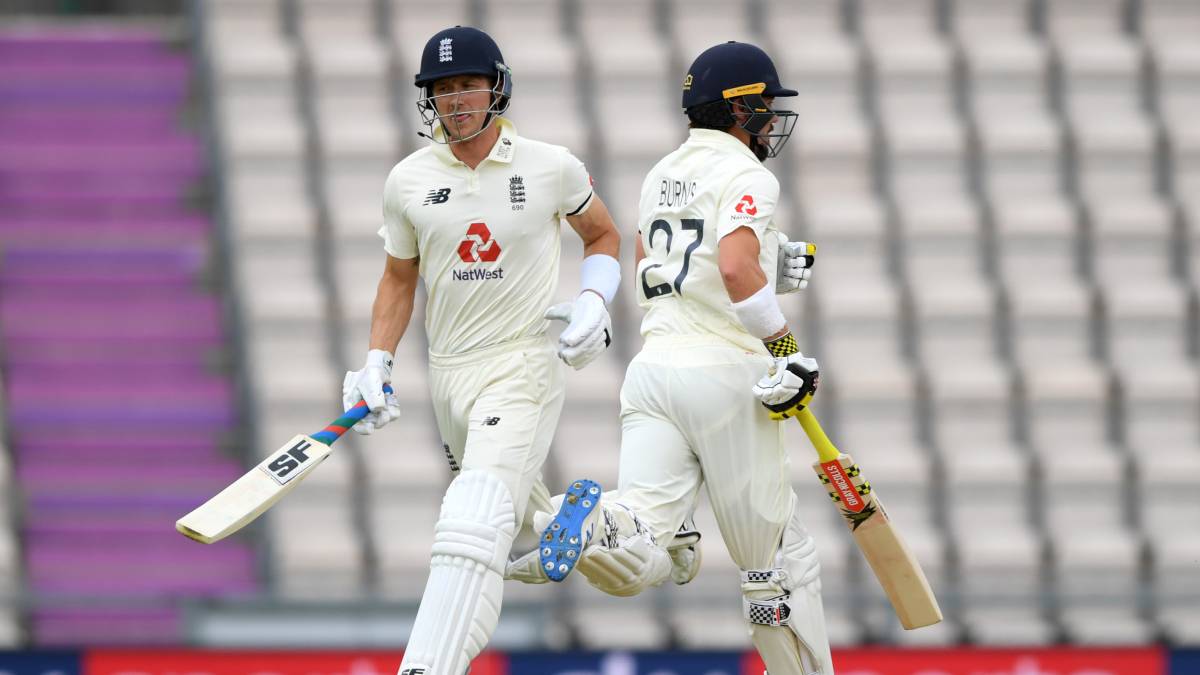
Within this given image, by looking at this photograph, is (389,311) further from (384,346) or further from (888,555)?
(888,555)

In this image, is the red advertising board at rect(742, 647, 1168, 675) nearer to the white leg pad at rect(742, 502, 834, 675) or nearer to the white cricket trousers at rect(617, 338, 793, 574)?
the white leg pad at rect(742, 502, 834, 675)

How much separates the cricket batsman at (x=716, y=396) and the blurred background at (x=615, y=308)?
2.76m

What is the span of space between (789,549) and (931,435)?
455 centimetres

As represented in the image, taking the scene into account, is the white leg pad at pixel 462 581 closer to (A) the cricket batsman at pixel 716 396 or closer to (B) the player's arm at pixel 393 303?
(A) the cricket batsman at pixel 716 396

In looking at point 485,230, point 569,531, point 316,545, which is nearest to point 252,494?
point 569,531

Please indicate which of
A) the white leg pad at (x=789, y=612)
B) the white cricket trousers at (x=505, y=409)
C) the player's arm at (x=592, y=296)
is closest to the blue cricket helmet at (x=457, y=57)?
the player's arm at (x=592, y=296)

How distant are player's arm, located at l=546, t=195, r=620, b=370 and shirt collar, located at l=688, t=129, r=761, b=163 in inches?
13.5

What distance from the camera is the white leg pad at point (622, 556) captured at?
5273mm

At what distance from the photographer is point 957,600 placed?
8422 mm

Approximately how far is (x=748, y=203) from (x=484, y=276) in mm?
759

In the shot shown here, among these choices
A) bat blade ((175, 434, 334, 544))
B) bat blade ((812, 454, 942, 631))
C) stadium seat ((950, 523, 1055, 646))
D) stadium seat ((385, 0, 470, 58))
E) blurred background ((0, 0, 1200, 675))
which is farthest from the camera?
stadium seat ((385, 0, 470, 58))

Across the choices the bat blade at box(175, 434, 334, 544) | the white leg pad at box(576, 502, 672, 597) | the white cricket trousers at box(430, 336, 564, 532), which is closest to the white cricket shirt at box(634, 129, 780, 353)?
the white cricket trousers at box(430, 336, 564, 532)

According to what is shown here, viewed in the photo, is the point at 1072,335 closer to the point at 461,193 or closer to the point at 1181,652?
the point at 1181,652

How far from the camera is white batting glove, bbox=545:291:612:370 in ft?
17.6
